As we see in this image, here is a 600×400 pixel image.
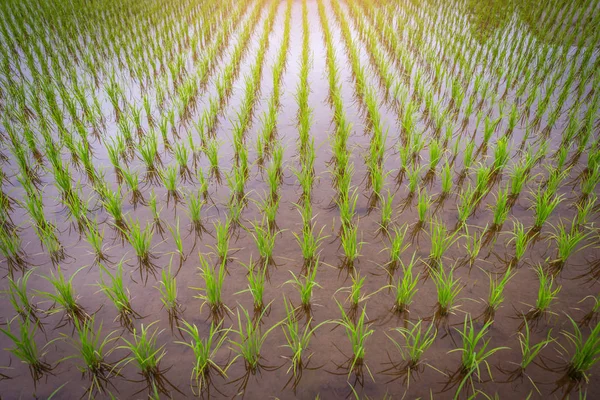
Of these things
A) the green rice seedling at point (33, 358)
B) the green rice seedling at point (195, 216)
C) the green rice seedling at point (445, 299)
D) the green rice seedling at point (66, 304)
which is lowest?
the green rice seedling at point (33, 358)

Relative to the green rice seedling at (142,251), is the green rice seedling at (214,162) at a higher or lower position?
higher

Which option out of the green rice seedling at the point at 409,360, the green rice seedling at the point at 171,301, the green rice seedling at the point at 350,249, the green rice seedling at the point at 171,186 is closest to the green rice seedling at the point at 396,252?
the green rice seedling at the point at 350,249

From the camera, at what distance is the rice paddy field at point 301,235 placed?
1293 mm

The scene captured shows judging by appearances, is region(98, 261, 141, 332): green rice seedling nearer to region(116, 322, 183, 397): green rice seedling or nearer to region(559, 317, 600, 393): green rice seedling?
region(116, 322, 183, 397): green rice seedling

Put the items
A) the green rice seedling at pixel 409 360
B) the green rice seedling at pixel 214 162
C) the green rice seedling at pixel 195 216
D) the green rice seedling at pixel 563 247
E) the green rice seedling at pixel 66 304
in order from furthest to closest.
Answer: the green rice seedling at pixel 214 162
the green rice seedling at pixel 195 216
the green rice seedling at pixel 563 247
the green rice seedling at pixel 66 304
the green rice seedling at pixel 409 360

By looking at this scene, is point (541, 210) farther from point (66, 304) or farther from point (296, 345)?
point (66, 304)

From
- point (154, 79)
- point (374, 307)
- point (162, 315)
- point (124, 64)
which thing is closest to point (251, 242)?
point (162, 315)

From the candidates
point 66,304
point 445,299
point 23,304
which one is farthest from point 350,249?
point 23,304

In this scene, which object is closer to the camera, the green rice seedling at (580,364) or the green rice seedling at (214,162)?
the green rice seedling at (580,364)

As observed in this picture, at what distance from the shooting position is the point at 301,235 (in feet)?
6.24

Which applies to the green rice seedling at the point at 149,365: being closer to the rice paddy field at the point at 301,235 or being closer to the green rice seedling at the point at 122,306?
the rice paddy field at the point at 301,235

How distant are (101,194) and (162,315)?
3.07 ft

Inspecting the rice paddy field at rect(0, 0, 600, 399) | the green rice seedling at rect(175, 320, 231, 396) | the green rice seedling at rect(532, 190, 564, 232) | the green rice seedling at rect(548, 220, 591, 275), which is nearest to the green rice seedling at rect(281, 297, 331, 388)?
the rice paddy field at rect(0, 0, 600, 399)

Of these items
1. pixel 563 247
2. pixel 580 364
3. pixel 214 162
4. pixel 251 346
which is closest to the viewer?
pixel 580 364
